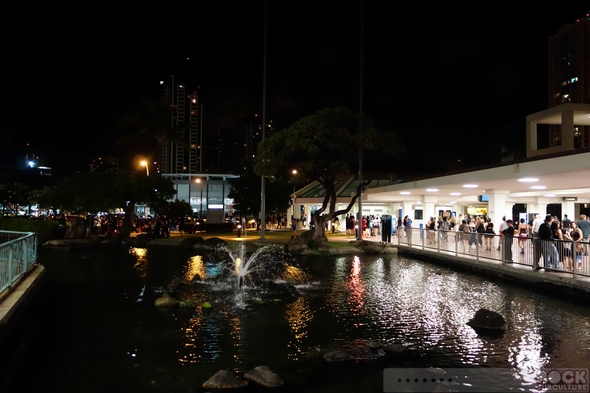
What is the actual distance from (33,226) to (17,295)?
21606 mm

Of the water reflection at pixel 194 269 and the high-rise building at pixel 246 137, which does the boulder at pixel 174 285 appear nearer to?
the water reflection at pixel 194 269

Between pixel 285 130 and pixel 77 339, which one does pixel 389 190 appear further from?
pixel 77 339

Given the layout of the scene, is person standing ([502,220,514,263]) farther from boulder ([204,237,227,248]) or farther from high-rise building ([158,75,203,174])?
high-rise building ([158,75,203,174])

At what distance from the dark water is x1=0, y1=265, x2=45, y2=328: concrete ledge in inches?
Answer: 16.0

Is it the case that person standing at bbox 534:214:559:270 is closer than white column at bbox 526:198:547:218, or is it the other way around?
person standing at bbox 534:214:559:270

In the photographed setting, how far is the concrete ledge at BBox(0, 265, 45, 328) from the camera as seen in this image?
369 inches

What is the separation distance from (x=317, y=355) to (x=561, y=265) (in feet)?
32.4

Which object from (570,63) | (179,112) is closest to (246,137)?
(179,112)

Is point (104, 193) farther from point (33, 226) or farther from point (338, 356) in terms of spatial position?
point (338, 356)

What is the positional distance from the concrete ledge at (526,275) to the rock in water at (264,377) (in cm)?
1016

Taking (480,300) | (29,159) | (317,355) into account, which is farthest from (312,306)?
(29,159)

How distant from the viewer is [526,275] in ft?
50.1

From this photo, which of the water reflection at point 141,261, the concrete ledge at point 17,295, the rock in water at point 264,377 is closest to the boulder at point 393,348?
the rock in water at point 264,377

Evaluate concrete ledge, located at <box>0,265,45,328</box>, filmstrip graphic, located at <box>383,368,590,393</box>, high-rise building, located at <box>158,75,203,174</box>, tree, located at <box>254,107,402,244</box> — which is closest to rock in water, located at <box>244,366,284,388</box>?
filmstrip graphic, located at <box>383,368,590,393</box>
